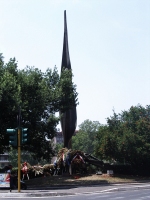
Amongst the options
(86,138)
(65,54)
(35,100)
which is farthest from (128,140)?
(86,138)

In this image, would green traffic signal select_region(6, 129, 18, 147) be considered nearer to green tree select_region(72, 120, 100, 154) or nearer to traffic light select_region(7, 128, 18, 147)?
traffic light select_region(7, 128, 18, 147)

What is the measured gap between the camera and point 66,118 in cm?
4600

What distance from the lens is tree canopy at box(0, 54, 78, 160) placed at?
31.8 metres

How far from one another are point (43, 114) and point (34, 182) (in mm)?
5888

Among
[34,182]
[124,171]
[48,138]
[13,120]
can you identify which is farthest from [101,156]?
[13,120]

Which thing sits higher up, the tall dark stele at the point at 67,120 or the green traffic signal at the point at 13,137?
the tall dark stele at the point at 67,120

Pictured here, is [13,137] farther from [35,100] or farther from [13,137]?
[35,100]

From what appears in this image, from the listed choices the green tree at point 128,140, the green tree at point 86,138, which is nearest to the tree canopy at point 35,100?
the green tree at point 128,140

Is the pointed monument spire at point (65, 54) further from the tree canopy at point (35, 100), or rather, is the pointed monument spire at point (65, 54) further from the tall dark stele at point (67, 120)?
the tree canopy at point (35, 100)

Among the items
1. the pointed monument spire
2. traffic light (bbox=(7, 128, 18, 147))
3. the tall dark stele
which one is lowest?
traffic light (bbox=(7, 128, 18, 147))

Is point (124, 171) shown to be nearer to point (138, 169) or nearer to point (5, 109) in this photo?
point (138, 169)

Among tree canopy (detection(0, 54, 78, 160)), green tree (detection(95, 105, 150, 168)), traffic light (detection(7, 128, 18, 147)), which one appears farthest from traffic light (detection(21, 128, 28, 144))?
green tree (detection(95, 105, 150, 168))

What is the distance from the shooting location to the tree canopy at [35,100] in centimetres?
3178

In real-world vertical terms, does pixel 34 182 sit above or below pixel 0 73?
below
